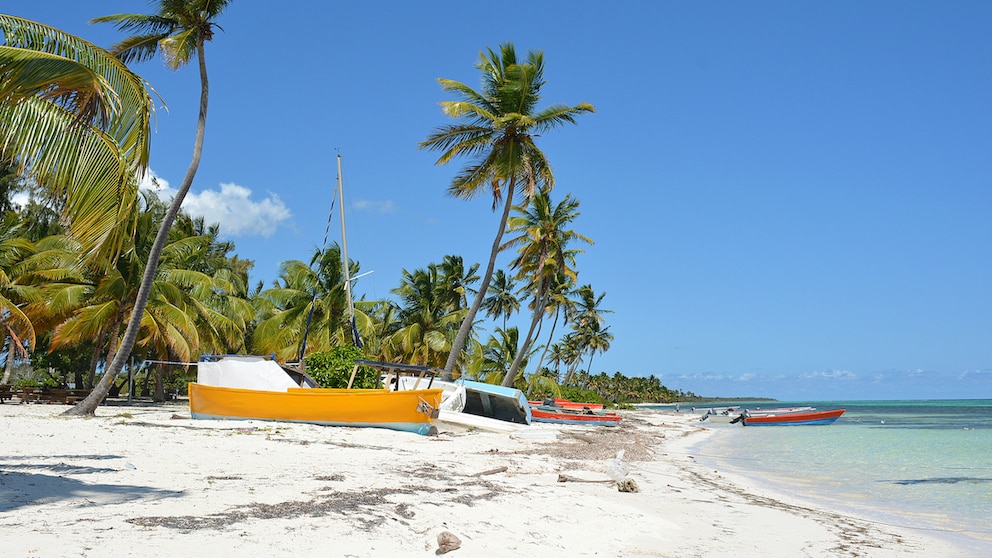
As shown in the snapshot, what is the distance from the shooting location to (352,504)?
622cm

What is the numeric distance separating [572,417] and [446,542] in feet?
85.7

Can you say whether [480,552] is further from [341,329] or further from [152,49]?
[341,329]

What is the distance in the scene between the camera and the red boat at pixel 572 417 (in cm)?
3028

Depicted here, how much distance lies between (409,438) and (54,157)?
9391 mm

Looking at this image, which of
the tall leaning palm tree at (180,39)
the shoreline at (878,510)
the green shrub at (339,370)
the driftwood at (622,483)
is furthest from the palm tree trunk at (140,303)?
the shoreline at (878,510)

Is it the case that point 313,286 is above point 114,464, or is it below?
above

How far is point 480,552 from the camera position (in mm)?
5383

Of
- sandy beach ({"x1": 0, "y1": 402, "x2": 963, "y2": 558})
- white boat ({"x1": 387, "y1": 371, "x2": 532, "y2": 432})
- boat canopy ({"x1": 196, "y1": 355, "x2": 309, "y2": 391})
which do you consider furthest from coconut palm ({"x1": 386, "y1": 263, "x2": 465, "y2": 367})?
sandy beach ({"x1": 0, "y1": 402, "x2": 963, "y2": 558})

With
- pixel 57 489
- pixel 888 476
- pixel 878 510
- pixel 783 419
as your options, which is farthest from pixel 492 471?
pixel 783 419

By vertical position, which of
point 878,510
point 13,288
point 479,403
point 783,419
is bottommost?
point 878,510

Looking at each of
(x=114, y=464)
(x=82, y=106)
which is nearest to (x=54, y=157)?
(x=82, y=106)

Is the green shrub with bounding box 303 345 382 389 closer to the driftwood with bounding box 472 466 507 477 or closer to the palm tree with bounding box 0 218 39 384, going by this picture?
the palm tree with bounding box 0 218 39 384

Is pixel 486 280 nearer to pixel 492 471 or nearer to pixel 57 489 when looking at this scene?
pixel 492 471

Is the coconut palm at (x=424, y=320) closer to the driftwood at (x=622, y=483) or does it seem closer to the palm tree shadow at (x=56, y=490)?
the driftwood at (x=622, y=483)
